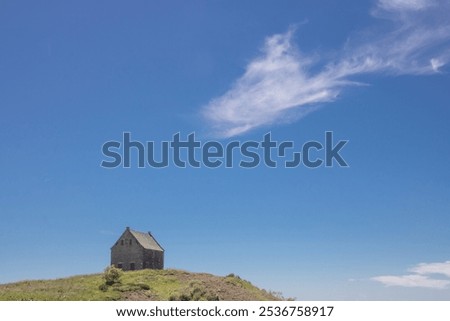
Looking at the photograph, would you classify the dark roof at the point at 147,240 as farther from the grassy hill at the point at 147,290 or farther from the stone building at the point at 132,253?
the grassy hill at the point at 147,290

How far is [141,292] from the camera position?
165 ft

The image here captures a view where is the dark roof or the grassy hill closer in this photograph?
the grassy hill

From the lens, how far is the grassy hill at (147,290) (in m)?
45.8

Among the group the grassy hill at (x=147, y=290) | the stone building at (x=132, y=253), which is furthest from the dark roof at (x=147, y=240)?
the grassy hill at (x=147, y=290)

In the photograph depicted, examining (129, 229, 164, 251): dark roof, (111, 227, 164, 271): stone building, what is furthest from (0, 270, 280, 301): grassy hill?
(129, 229, 164, 251): dark roof

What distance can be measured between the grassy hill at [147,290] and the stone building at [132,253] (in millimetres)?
18577

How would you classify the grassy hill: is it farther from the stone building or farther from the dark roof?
the dark roof

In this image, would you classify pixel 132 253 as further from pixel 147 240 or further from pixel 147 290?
pixel 147 290

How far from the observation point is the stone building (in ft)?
270

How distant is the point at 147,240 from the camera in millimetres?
87312

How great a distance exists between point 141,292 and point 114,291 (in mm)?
2540

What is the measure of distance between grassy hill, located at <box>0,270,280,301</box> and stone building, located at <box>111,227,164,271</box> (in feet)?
60.9

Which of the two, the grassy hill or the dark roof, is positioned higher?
the dark roof
